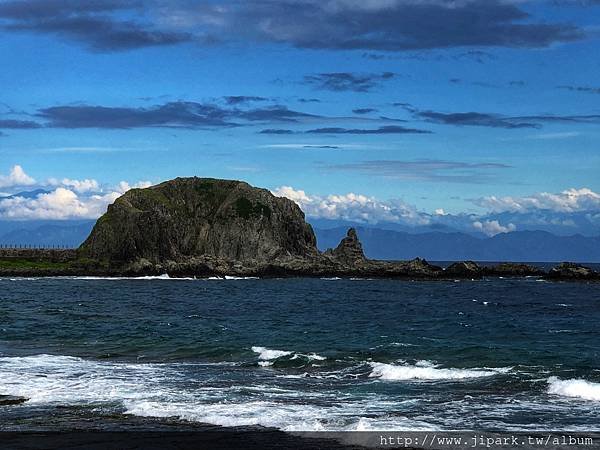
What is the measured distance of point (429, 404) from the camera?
101 feet

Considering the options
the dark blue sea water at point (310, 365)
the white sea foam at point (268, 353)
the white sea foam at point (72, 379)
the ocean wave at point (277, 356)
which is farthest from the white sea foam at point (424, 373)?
the white sea foam at point (72, 379)

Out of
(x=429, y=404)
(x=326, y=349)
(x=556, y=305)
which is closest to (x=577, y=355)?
(x=326, y=349)

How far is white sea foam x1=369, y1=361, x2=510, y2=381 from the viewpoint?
127ft

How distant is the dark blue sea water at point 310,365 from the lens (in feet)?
93.7

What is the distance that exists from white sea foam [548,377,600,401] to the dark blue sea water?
141 mm

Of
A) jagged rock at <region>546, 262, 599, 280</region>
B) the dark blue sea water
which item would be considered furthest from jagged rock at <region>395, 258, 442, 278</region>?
the dark blue sea water

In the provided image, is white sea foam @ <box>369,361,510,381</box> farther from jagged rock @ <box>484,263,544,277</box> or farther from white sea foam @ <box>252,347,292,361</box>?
A: jagged rock @ <box>484,263,544,277</box>

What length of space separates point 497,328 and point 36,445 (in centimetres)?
4800

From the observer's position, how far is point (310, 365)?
1700 inches

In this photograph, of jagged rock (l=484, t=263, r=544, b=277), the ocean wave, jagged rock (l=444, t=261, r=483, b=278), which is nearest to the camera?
the ocean wave

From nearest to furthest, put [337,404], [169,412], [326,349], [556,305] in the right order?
[169,412], [337,404], [326,349], [556,305]

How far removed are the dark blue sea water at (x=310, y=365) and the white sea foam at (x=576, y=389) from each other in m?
0.14

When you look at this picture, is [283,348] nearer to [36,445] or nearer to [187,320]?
[187,320]

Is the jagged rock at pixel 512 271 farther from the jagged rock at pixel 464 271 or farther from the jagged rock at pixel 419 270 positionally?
the jagged rock at pixel 419 270
